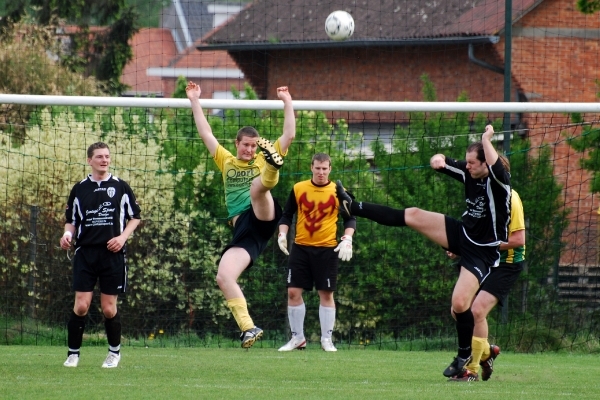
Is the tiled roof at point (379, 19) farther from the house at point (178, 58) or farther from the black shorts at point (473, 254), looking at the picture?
Answer: the black shorts at point (473, 254)

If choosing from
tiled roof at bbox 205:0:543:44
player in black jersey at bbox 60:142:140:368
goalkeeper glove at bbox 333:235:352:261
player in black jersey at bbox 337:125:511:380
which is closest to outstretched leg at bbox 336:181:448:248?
player in black jersey at bbox 337:125:511:380

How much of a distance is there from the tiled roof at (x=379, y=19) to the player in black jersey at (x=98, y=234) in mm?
8732

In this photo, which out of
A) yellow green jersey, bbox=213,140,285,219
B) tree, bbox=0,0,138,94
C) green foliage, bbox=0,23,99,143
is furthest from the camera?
tree, bbox=0,0,138,94

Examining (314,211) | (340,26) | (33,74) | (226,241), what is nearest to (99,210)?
(314,211)

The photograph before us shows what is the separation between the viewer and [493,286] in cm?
841

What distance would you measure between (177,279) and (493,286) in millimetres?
5881

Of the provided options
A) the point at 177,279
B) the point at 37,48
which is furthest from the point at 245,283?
the point at 37,48

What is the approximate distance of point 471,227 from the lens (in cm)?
804

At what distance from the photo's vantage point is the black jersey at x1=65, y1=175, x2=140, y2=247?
8.51 metres

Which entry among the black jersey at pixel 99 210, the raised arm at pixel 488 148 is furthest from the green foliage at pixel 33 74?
the raised arm at pixel 488 148

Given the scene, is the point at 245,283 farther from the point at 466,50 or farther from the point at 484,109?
the point at 466,50

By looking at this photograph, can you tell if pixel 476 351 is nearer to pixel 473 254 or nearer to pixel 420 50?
pixel 473 254

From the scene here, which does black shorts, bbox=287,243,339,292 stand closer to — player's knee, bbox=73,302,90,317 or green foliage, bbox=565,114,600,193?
player's knee, bbox=73,302,90,317

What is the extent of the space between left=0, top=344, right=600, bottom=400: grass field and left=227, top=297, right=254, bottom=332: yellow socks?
433mm
